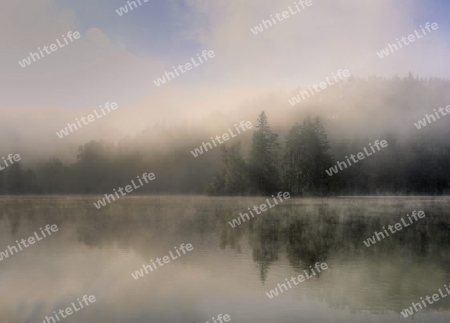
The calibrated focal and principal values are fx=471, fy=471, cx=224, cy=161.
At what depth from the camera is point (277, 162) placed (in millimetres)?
38469

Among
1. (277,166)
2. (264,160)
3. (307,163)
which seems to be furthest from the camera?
(277,166)

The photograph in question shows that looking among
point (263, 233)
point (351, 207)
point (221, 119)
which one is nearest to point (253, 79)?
point (221, 119)

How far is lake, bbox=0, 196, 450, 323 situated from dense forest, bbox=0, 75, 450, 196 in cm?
880

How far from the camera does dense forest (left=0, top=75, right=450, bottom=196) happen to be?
125 feet

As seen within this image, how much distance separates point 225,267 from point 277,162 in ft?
81.8

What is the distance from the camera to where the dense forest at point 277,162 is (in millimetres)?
38031

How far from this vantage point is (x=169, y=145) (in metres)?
39.5

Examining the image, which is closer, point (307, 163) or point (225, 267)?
point (225, 267)

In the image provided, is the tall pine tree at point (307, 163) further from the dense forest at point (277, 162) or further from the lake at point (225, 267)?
the lake at point (225, 267)

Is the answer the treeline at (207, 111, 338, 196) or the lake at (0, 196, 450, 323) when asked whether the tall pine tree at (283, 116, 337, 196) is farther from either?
the lake at (0, 196, 450, 323)

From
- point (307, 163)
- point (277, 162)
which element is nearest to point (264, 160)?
point (277, 162)

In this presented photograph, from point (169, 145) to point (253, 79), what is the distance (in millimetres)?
8842

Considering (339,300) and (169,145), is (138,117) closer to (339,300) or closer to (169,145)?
(169,145)

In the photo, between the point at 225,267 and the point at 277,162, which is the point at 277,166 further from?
the point at 225,267
